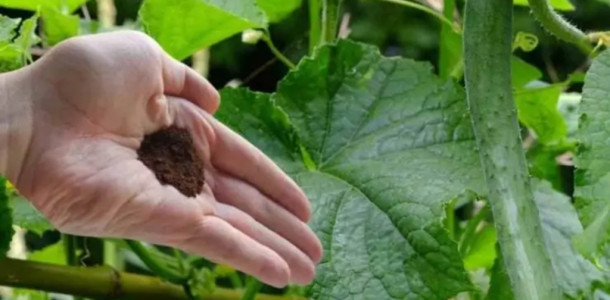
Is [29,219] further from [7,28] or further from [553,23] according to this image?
[553,23]

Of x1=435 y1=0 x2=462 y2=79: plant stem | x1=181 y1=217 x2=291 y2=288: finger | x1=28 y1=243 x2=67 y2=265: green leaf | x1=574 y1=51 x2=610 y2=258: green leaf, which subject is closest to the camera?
x1=574 y1=51 x2=610 y2=258: green leaf

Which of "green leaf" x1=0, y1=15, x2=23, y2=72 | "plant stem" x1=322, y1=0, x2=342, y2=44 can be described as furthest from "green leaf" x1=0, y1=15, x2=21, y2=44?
"plant stem" x1=322, y1=0, x2=342, y2=44

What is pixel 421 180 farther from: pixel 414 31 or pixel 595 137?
pixel 414 31

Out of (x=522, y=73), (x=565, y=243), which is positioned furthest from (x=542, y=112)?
(x=565, y=243)

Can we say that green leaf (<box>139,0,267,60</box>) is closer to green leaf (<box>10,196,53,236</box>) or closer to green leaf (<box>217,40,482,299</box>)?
green leaf (<box>217,40,482,299</box>)

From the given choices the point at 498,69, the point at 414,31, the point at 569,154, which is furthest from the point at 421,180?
the point at 414,31
